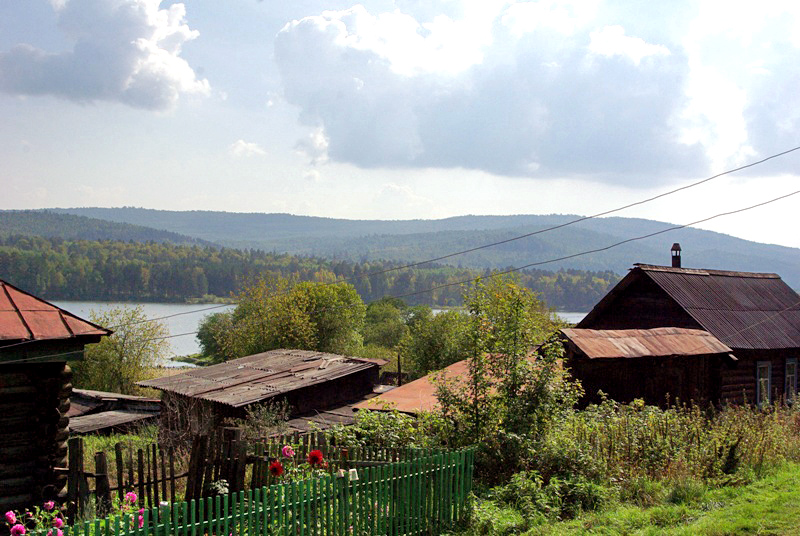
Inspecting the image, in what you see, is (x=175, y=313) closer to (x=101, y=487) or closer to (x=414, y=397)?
(x=414, y=397)

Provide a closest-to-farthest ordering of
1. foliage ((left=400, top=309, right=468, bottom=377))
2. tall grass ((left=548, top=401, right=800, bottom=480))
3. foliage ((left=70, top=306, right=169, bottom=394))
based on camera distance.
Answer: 1. tall grass ((left=548, top=401, right=800, bottom=480))
2. foliage ((left=400, top=309, right=468, bottom=377))
3. foliage ((left=70, top=306, right=169, bottom=394))

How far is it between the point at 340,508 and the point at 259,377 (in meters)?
20.5

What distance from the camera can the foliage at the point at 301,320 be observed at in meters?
50.2

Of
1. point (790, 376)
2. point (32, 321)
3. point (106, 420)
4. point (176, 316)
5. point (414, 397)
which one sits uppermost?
point (32, 321)

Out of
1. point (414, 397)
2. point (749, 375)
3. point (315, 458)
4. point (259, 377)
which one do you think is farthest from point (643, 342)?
point (259, 377)

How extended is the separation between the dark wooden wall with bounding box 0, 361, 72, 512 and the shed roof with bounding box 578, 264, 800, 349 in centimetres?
2043

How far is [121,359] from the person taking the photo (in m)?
49.2

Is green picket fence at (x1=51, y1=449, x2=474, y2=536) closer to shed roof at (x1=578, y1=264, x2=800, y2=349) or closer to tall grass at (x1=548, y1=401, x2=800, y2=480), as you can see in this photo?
tall grass at (x1=548, y1=401, x2=800, y2=480)

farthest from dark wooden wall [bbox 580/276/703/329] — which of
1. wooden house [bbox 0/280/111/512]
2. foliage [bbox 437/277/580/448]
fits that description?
wooden house [bbox 0/280/111/512]

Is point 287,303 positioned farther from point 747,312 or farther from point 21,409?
point 21,409

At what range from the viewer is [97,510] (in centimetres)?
1161

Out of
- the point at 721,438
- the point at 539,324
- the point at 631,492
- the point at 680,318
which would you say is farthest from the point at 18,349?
the point at 680,318

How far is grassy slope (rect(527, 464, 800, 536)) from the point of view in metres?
9.86

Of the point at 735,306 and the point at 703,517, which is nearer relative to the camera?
the point at 703,517
